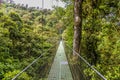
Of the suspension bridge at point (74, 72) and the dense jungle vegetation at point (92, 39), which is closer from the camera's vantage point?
the suspension bridge at point (74, 72)

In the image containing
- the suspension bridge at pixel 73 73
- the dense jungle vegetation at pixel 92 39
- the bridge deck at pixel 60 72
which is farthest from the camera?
the bridge deck at pixel 60 72

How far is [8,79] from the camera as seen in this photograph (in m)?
7.94

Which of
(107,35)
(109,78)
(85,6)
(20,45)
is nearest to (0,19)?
(20,45)

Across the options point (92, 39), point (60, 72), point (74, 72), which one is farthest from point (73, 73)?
point (92, 39)

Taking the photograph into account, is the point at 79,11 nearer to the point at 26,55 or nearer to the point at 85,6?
the point at 85,6

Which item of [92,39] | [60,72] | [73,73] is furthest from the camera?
[92,39]

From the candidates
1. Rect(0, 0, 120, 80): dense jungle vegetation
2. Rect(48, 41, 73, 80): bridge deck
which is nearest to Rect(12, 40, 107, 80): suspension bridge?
Rect(48, 41, 73, 80): bridge deck

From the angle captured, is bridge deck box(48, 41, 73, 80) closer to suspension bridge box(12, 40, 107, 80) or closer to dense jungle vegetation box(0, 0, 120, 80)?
suspension bridge box(12, 40, 107, 80)

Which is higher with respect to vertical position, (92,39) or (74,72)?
(92,39)

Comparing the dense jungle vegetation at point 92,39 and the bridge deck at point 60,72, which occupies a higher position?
the dense jungle vegetation at point 92,39

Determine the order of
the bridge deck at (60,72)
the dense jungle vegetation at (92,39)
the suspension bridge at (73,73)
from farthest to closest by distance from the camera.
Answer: the bridge deck at (60,72) → the dense jungle vegetation at (92,39) → the suspension bridge at (73,73)

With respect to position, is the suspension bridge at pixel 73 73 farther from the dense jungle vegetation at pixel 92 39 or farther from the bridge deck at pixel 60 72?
the dense jungle vegetation at pixel 92 39

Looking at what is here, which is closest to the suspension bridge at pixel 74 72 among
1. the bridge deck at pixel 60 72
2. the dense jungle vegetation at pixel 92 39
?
the bridge deck at pixel 60 72

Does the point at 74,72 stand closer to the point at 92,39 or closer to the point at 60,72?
the point at 60,72
